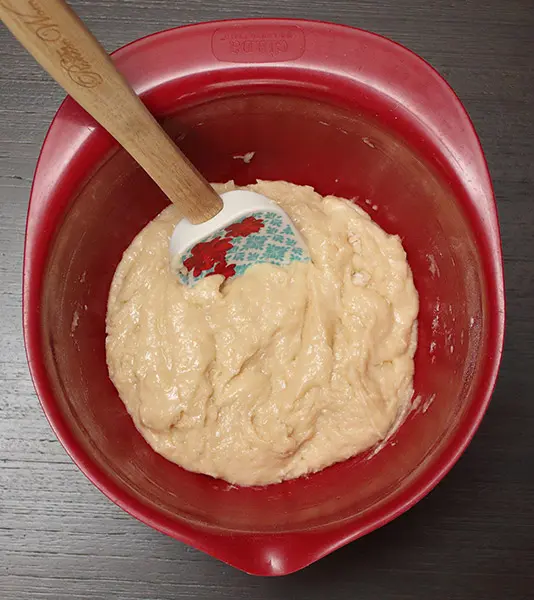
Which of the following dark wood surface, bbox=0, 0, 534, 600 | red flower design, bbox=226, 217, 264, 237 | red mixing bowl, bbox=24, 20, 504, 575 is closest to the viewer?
red mixing bowl, bbox=24, 20, 504, 575

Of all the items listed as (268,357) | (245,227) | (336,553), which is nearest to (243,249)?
(245,227)

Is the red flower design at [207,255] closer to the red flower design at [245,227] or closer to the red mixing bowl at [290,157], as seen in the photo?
the red flower design at [245,227]

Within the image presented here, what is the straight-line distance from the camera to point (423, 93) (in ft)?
2.66

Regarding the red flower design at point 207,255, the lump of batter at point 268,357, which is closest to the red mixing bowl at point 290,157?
the lump of batter at point 268,357

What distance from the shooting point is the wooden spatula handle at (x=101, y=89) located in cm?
55

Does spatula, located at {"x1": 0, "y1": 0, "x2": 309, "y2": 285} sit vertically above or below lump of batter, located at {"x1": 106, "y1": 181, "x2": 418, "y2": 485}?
above

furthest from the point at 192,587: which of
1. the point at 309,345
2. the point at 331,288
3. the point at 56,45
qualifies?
the point at 56,45

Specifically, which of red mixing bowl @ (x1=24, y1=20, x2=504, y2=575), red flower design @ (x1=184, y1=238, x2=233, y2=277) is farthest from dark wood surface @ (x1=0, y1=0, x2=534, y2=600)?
red flower design @ (x1=184, y1=238, x2=233, y2=277)

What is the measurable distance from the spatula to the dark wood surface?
18.1 inches

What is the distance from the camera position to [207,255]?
96 centimetres

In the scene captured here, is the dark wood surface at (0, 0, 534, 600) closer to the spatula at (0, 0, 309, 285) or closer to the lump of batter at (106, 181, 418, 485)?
the lump of batter at (106, 181, 418, 485)

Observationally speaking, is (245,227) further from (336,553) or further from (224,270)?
(336,553)

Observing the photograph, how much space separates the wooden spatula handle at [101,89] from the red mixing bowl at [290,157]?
0.36ft

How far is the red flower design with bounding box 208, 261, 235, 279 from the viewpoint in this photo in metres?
0.98
